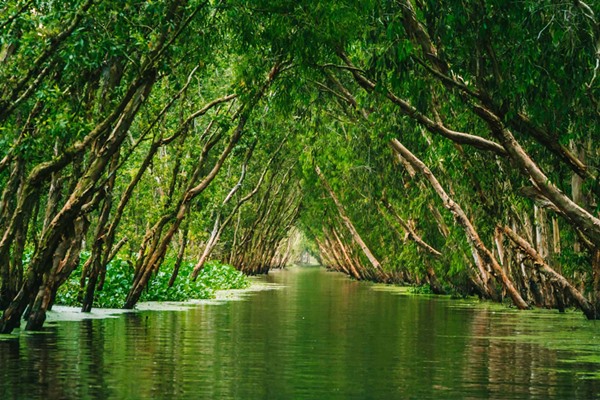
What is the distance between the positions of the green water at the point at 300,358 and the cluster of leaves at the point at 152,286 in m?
2.99

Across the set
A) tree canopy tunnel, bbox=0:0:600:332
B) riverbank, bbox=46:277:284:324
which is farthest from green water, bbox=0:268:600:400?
tree canopy tunnel, bbox=0:0:600:332

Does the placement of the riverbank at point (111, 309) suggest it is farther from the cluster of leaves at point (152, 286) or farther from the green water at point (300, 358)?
the green water at point (300, 358)

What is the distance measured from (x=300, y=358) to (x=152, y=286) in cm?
1852

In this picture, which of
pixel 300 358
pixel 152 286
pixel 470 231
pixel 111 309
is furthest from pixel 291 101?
pixel 152 286

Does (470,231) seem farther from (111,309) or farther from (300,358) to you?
(300,358)

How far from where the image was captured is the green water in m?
11.0

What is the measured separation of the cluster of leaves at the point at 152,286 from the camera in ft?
89.2

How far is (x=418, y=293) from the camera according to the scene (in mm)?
47344

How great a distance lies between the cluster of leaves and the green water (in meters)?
2.99

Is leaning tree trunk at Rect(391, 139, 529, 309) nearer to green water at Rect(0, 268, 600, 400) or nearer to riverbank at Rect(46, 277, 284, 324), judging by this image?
green water at Rect(0, 268, 600, 400)

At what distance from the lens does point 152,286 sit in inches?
1288

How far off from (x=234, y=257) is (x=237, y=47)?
43219 mm

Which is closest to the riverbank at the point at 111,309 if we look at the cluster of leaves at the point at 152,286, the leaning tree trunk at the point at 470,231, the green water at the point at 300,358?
the cluster of leaves at the point at 152,286

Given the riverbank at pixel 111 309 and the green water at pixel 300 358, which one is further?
the riverbank at pixel 111 309
